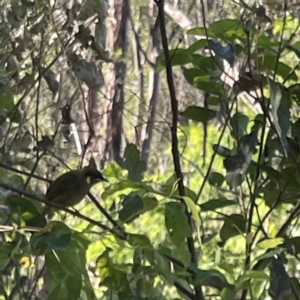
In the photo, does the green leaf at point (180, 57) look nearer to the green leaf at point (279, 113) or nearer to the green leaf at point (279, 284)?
the green leaf at point (279, 113)

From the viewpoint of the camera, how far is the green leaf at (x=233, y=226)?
1.18 meters

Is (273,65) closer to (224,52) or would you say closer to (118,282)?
(224,52)

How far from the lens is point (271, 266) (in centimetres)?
102

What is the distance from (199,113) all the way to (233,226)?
205mm

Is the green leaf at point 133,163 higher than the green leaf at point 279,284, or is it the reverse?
the green leaf at point 133,163

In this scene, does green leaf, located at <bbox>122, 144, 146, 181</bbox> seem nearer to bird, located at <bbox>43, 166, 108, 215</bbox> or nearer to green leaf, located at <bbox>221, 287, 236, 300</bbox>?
bird, located at <bbox>43, 166, 108, 215</bbox>

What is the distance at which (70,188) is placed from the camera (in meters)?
1.35

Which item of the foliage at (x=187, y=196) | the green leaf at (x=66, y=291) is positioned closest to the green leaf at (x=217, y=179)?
the foliage at (x=187, y=196)

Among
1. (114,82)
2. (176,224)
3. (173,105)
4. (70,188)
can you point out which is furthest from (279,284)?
(114,82)

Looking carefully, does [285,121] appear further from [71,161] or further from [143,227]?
[71,161]

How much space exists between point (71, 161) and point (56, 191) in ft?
3.78

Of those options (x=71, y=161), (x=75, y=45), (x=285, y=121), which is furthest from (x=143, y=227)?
(x=285, y=121)

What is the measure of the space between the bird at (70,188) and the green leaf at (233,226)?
29cm

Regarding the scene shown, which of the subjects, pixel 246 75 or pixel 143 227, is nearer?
pixel 246 75
